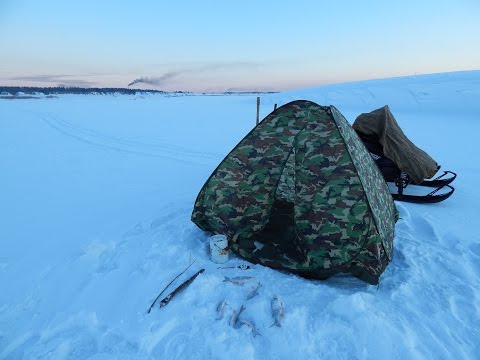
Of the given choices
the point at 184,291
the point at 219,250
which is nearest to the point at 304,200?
the point at 219,250

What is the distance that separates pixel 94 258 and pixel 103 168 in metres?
5.70

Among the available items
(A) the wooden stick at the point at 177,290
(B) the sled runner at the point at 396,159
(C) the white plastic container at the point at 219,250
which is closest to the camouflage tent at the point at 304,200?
(C) the white plastic container at the point at 219,250

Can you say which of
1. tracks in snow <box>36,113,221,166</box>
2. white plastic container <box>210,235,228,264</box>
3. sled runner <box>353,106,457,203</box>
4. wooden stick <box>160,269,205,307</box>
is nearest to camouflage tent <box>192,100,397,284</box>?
white plastic container <box>210,235,228,264</box>

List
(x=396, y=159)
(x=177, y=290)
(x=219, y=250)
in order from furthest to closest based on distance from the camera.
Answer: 1. (x=396, y=159)
2. (x=219, y=250)
3. (x=177, y=290)

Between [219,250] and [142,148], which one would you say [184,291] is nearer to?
[219,250]

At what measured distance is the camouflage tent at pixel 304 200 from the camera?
141 inches

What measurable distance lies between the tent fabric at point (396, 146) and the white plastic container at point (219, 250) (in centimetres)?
454

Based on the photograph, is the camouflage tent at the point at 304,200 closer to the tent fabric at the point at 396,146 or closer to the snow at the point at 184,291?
the snow at the point at 184,291

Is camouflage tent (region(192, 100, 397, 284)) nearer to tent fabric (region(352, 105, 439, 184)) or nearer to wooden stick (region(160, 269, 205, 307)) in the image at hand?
wooden stick (region(160, 269, 205, 307))

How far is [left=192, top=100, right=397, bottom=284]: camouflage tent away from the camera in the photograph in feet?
11.7

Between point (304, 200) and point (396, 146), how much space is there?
4007 millimetres

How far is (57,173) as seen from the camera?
8.59m

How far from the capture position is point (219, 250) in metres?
3.94

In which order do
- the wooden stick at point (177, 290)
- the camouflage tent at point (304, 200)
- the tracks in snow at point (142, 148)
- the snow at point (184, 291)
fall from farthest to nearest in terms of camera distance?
1. the tracks in snow at point (142, 148)
2. the camouflage tent at point (304, 200)
3. the wooden stick at point (177, 290)
4. the snow at point (184, 291)
